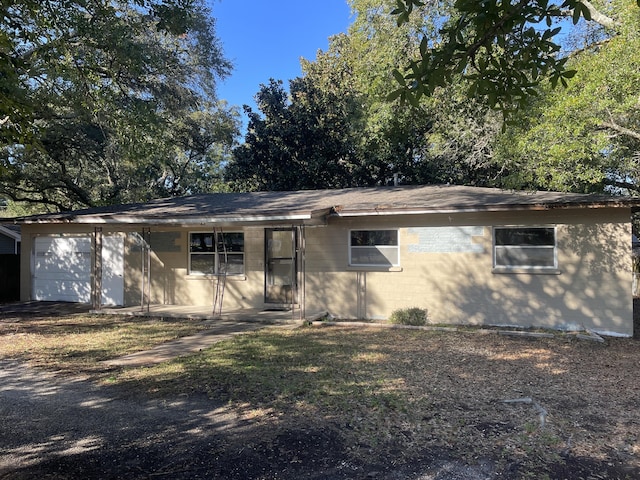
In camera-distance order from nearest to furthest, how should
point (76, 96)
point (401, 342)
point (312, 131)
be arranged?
point (401, 342), point (76, 96), point (312, 131)

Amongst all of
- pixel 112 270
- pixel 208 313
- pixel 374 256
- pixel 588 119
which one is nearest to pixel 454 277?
pixel 374 256

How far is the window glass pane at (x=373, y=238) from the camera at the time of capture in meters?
10.6

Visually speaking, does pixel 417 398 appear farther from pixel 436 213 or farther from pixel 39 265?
pixel 39 265

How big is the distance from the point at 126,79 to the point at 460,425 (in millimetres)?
10209

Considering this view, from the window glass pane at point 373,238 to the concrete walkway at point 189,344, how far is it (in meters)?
2.63

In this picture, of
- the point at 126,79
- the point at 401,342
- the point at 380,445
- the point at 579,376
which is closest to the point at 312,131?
the point at 126,79

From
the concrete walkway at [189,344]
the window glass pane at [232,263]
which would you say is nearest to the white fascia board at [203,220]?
the window glass pane at [232,263]

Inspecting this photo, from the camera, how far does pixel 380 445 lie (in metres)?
3.87

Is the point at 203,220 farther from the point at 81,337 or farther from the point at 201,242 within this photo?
the point at 81,337

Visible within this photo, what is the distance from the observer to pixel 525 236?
31.4 ft

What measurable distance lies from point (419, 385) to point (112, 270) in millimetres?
10617

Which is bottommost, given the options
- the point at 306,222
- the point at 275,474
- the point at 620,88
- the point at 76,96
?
the point at 275,474

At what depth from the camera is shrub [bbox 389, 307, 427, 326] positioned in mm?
9797

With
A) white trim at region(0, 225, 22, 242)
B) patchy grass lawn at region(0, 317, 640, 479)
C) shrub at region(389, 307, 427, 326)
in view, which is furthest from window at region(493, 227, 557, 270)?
white trim at region(0, 225, 22, 242)
